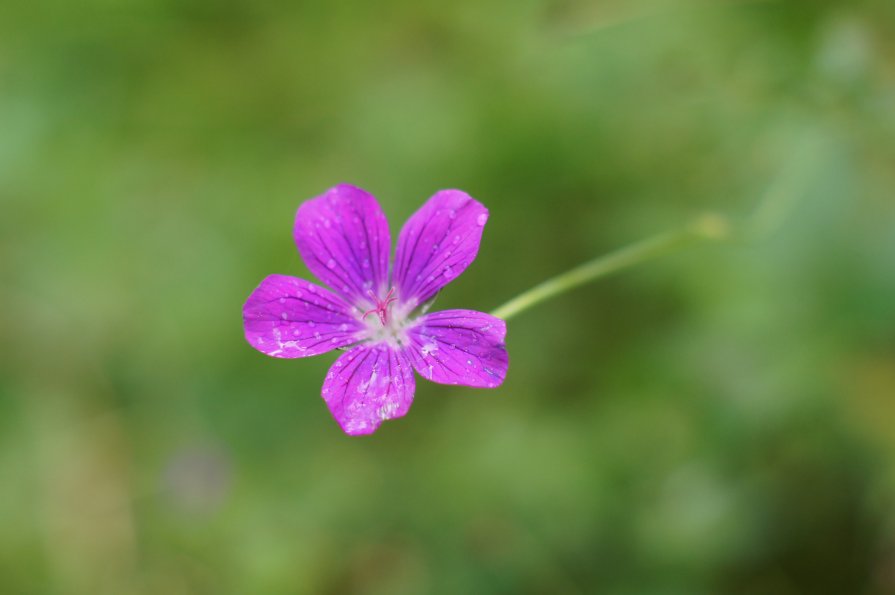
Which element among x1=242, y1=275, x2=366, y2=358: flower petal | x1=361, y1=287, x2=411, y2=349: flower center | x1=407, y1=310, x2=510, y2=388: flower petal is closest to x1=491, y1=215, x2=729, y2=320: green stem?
x1=407, y1=310, x2=510, y2=388: flower petal

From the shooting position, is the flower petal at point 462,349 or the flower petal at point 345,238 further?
the flower petal at point 345,238

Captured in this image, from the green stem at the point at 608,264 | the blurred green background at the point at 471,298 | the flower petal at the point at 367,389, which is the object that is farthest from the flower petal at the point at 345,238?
the blurred green background at the point at 471,298

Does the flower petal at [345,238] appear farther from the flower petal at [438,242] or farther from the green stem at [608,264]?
the green stem at [608,264]

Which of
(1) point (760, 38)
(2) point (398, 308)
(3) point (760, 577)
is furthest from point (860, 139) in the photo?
(2) point (398, 308)

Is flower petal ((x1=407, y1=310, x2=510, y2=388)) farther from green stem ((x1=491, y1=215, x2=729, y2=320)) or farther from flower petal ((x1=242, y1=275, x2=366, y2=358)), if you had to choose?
flower petal ((x1=242, y1=275, x2=366, y2=358))

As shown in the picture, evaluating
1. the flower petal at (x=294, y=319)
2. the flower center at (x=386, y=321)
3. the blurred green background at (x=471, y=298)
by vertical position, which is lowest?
the flower petal at (x=294, y=319)

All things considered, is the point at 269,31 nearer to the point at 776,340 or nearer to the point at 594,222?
the point at 594,222
